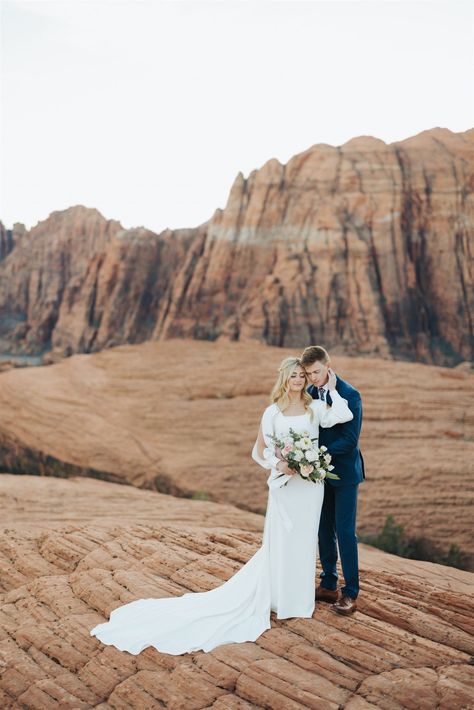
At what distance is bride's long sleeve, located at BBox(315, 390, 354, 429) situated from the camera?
16.8 feet

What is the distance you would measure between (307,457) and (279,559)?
976 mm

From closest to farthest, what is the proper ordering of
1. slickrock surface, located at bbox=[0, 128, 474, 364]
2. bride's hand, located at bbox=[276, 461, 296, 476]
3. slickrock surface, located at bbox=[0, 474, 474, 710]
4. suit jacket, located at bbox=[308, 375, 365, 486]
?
slickrock surface, located at bbox=[0, 474, 474, 710] < bride's hand, located at bbox=[276, 461, 296, 476] < suit jacket, located at bbox=[308, 375, 365, 486] < slickrock surface, located at bbox=[0, 128, 474, 364]

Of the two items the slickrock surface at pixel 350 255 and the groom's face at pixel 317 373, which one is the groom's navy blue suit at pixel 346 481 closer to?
the groom's face at pixel 317 373

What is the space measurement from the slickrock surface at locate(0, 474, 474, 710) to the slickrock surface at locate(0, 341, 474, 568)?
7.05 metres

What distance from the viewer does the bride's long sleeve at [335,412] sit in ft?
16.8

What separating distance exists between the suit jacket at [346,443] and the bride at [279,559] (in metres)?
0.13

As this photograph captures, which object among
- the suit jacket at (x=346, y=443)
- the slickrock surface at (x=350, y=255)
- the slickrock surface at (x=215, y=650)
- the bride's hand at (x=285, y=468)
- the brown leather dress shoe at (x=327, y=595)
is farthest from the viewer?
the slickrock surface at (x=350, y=255)

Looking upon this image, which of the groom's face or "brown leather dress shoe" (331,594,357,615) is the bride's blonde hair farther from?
"brown leather dress shoe" (331,594,357,615)

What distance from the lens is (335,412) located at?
5.14 m

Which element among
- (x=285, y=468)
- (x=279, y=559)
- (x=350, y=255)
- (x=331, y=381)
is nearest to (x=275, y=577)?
(x=279, y=559)

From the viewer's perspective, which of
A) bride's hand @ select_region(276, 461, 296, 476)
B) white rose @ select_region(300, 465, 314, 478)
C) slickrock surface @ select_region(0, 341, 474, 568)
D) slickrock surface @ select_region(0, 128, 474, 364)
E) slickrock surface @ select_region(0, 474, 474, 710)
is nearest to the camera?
slickrock surface @ select_region(0, 474, 474, 710)

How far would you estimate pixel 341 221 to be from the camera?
3347cm

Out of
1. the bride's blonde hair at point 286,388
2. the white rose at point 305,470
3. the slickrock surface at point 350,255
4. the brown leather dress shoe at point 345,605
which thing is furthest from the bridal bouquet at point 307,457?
the slickrock surface at point 350,255

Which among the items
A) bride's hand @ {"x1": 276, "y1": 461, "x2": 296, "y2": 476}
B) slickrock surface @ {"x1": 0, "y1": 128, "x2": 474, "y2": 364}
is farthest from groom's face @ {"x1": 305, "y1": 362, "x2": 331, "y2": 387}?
slickrock surface @ {"x1": 0, "y1": 128, "x2": 474, "y2": 364}
